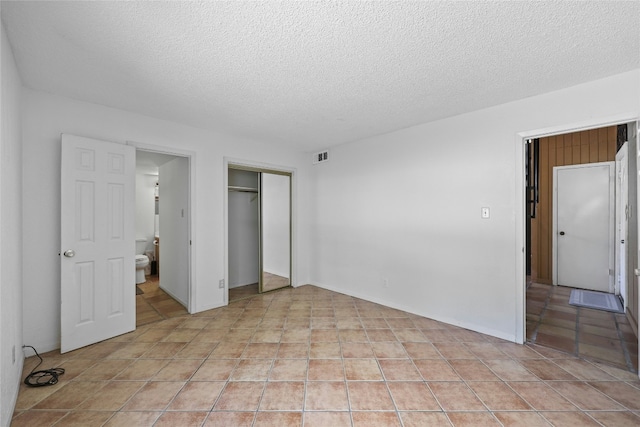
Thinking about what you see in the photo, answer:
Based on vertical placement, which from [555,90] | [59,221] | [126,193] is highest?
[555,90]

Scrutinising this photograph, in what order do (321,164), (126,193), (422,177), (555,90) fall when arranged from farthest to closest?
(321,164)
(422,177)
(126,193)
(555,90)

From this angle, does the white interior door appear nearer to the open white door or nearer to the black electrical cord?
the open white door

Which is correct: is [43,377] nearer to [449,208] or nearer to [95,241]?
[95,241]

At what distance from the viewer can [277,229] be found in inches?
194

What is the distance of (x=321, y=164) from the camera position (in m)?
4.81

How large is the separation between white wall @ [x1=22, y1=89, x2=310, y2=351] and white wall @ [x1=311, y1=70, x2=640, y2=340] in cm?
187

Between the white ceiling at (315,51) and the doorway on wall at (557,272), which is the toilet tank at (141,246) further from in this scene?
the doorway on wall at (557,272)

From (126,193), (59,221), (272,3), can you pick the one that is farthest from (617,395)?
(59,221)

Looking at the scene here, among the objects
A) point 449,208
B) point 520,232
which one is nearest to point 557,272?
point 520,232

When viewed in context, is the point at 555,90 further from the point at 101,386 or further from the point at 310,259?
the point at 101,386

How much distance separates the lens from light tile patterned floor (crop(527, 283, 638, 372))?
2.47 meters

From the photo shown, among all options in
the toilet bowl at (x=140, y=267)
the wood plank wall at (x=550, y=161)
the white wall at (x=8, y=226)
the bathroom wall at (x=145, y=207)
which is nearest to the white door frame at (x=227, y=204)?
the white wall at (x=8, y=226)

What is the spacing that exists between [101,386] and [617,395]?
147 inches

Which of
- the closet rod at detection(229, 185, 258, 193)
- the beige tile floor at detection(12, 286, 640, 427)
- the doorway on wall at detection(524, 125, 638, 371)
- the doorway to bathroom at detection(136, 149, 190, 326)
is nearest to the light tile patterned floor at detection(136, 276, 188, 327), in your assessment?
the doorway to bathroom at detection(136, 149, 190, 326)
